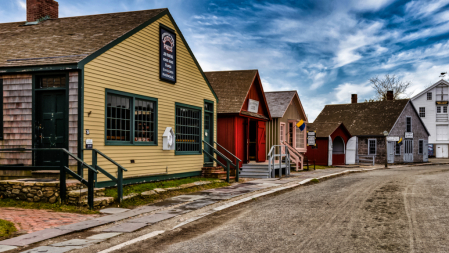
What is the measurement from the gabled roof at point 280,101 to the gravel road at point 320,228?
46.8 feet

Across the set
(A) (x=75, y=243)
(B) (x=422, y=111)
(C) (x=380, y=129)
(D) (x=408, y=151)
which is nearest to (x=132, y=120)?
(A) (x=75, y=243)

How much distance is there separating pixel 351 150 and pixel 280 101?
45.4ft

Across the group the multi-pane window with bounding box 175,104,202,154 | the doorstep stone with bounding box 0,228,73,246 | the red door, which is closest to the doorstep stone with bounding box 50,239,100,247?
the doorstep stone with bounding box 0,228,73,246

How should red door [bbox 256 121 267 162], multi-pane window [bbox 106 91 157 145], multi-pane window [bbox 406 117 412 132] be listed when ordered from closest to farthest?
multi-pane window [bbox 106 91 157 145]
red door [bbox 256 121 267 162]
multi-pane window [bbox 406 117 412 132]

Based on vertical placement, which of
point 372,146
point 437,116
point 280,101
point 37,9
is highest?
point 37,9

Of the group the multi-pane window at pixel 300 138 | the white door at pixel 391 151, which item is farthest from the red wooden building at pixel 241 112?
the white door at pixel 391 151

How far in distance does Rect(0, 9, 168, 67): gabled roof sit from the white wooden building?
5177 centimetres

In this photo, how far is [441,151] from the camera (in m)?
55.4

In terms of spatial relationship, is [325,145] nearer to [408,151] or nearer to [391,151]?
[391,151]

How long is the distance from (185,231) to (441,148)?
56789 mm

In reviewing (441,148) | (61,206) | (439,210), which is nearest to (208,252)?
(61,206)

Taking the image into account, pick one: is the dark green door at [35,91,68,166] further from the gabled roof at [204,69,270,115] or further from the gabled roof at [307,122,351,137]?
the gabled roof at [307,122,351,137]

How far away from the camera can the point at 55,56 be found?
11133 millimetres

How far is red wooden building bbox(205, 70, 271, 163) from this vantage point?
64.4 ft
